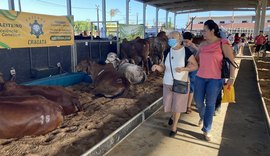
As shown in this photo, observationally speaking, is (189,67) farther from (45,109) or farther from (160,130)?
(45,109)

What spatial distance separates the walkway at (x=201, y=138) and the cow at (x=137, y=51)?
3788 millimetres

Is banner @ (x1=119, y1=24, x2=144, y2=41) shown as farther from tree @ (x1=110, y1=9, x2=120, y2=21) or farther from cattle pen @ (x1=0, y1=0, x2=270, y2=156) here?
tree @ (x1=110, y1=9, x2=120, y2=21)

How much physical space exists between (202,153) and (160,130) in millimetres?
821

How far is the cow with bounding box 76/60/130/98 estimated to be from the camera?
5438 mm

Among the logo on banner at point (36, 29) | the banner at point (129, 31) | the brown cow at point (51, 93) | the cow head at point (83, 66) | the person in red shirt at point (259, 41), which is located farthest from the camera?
the person in red shirt at point (259, 41)

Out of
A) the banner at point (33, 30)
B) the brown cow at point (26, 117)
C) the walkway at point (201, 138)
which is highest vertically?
the banner at point (33, 30)

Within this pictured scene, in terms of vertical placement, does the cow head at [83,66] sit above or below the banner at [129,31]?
below

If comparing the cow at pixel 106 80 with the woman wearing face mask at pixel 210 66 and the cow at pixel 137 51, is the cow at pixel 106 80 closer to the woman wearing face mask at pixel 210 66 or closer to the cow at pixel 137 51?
the cow at pixel 137 51

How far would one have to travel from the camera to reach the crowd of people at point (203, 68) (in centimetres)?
322

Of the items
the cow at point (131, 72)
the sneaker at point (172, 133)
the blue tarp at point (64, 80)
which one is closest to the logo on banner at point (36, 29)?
the blue tarp at point (64, 80)

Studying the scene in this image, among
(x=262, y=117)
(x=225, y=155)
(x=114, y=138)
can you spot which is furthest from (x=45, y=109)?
(x=262, y=117)

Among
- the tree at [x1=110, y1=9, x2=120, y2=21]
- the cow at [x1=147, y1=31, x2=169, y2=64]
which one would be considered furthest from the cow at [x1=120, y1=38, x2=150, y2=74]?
the tree at [x1=110, y1=9, x2=120, y2=21]

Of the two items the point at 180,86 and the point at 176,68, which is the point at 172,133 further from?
Result: the point at 176,68

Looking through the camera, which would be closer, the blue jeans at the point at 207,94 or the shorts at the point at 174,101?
the blue jeans at the point at 207,94
